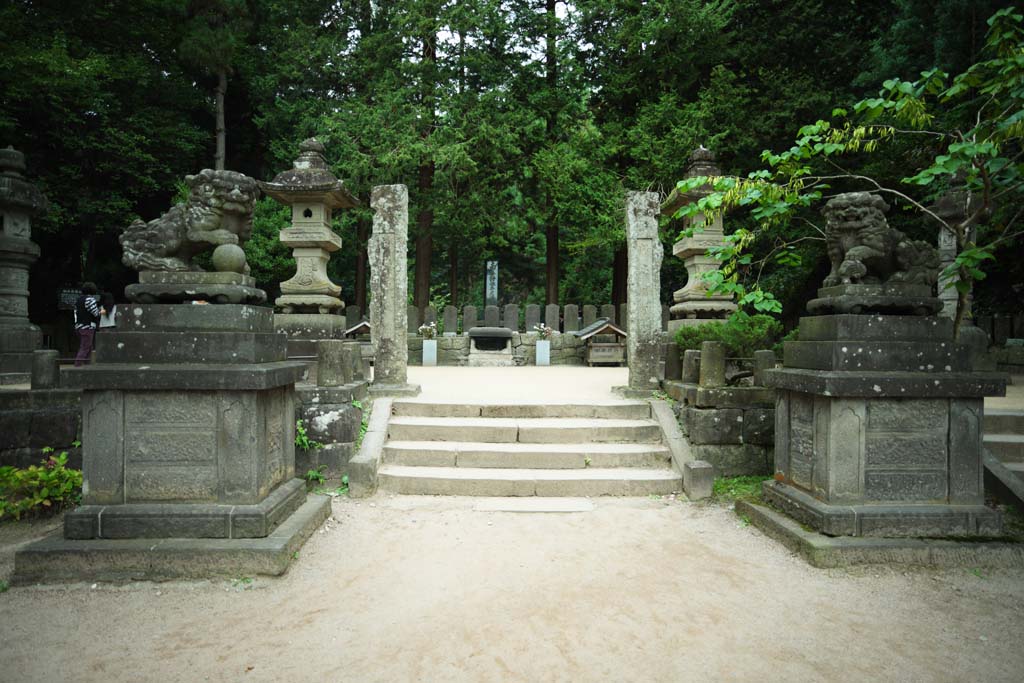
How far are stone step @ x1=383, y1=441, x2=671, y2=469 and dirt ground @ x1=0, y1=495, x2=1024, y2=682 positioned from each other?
4.24 feet

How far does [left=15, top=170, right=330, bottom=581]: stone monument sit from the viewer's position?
3.55m

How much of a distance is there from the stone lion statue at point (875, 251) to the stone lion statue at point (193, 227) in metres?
4.36

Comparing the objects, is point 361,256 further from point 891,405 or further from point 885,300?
point 891,405

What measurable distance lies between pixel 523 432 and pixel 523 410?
19.1 inches

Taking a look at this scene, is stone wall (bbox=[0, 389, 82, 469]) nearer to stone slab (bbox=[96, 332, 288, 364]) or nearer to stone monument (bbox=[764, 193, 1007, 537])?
stone slab (bbox=[96, 332, 288, 364])

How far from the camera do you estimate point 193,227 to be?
4020 millimetres

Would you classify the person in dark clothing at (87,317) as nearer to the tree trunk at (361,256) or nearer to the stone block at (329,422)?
the stone block at (329,422)

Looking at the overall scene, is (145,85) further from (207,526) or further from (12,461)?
(207,526)

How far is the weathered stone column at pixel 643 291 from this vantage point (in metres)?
6.91

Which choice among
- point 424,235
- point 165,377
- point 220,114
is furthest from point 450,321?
point 165,377

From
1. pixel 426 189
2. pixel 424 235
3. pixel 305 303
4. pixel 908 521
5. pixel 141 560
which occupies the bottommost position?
pixel 141 560

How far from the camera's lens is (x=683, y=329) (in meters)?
6.79

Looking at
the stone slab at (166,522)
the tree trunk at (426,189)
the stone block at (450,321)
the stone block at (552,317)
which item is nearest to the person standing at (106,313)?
the stone slab at (166,522)

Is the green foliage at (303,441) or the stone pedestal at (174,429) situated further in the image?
the green foliage at (303,441)
